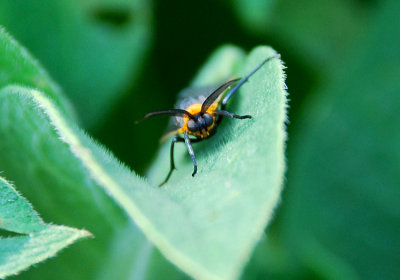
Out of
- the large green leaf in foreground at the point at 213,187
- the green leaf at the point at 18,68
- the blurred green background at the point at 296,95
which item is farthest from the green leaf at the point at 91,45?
the large green leaf in foreground at the point at 213,187

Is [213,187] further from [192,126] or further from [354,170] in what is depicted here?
[354,170]

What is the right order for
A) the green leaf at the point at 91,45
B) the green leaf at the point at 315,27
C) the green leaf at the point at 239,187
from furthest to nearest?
the green leaf at the point at 315,27 → the green leaf at the point at 91,45 → the green leaf at the point at 239,187

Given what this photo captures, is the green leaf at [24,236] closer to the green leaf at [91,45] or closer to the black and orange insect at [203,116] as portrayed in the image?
the black and orange insect at [203,116]

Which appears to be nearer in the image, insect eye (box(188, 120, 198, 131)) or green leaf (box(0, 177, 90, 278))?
green leaf (box(0, 177, 90, 278))

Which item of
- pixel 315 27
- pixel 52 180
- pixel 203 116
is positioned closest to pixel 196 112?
pixel 203 116

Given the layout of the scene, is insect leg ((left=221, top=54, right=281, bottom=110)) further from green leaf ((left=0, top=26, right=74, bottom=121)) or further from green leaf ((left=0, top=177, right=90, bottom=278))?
green leaf ((left=0, top=177, right=90, bottom=278))

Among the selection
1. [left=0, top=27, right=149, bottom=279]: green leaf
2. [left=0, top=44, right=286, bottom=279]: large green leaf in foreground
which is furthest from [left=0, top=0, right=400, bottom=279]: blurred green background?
[left=0, top=44, right=286, bottom=279]: large green leaf in foreground
